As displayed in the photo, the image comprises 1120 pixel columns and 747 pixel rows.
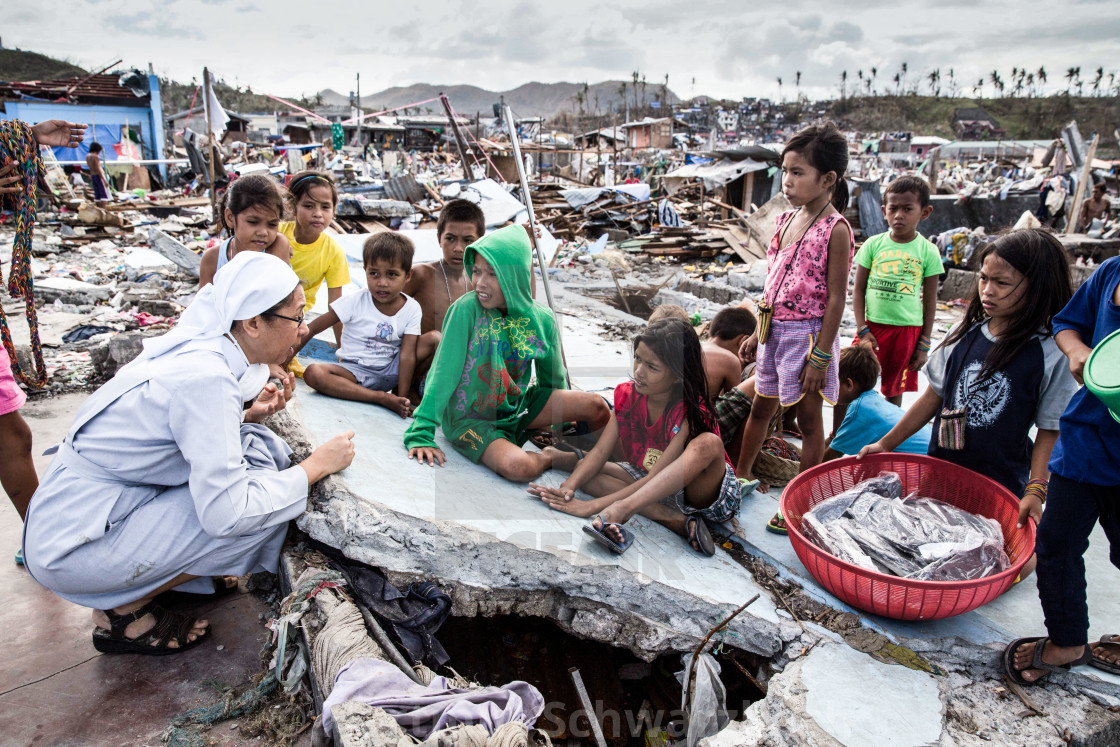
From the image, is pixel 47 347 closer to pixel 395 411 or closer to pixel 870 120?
pixel 395 411

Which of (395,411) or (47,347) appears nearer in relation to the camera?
(395,411)

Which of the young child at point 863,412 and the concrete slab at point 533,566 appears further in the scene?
the young child at point 863,412

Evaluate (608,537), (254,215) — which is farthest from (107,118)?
(608,537)

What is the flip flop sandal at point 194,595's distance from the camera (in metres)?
2.39

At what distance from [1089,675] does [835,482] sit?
104 cm

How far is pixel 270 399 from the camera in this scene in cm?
256

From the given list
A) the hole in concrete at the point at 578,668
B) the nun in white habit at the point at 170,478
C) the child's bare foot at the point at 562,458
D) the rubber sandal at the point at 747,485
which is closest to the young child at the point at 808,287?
the rubber sandal at the point at 747,485

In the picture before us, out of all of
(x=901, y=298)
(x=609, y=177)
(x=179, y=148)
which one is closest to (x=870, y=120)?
(x=609, y=177)

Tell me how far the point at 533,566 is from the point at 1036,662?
1630 millimetres

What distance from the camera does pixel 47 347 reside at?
18.6 feet

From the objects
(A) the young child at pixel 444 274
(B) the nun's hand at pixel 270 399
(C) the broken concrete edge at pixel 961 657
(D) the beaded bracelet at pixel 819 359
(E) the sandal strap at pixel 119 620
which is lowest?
(C) the broken concrete edge at pixel 961 657

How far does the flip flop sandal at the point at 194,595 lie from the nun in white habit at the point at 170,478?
200mm

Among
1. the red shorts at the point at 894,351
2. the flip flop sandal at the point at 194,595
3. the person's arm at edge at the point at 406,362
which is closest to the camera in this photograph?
the flip flop sandal at the point at 194,595

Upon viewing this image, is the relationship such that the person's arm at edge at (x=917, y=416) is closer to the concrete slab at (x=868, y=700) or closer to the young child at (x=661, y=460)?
the young child at (x=661, y=460)
